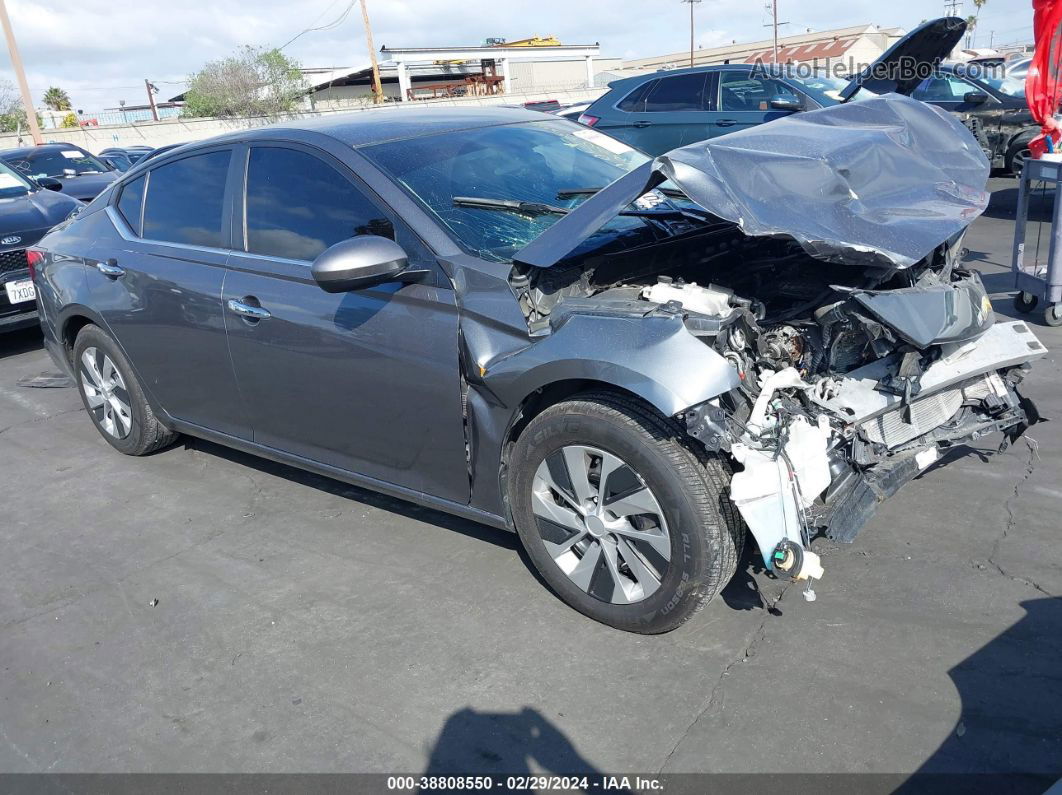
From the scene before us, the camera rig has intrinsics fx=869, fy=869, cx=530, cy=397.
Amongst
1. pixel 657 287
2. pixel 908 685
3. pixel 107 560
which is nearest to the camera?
pixel 908 685

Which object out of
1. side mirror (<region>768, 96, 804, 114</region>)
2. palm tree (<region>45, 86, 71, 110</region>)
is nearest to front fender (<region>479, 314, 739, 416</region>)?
side mirror (<region>768, 96, 804, 114</region>)

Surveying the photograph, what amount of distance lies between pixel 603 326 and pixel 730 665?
1232mm

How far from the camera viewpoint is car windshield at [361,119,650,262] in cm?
346

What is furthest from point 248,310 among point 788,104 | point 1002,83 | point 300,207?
point 1002,83

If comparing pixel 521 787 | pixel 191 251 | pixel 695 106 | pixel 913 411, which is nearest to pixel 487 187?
pixel 191 251

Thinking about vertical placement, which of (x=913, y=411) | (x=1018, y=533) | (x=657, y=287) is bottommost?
(x=1018, y=533)

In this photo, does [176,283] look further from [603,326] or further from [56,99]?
[56,99]

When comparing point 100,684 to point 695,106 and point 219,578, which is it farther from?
point 695,106

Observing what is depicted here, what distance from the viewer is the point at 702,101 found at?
11320mm

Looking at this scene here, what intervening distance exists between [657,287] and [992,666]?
66.1 inches

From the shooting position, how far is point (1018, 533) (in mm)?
3594

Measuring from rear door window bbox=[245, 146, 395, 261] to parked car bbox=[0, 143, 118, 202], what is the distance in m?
12.2

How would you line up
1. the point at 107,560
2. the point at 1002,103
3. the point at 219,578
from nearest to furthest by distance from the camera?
the point at 219,578
the point at 107,560
the point at 1002,103

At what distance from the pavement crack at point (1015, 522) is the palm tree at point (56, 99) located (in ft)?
295
